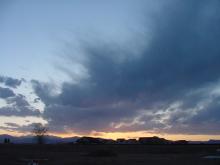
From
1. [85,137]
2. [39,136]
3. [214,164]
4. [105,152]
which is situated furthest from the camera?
[85,137]

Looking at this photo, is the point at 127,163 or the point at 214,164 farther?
the point at 127,163

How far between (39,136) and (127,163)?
118 m

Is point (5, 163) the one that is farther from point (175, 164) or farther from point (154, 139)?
point (154, 139)

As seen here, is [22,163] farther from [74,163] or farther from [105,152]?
[105,152]

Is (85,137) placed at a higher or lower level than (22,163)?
higher

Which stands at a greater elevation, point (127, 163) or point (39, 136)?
point (39, 136)

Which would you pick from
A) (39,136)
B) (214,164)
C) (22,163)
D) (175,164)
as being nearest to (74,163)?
(22,163)

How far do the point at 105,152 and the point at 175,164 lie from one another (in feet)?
75.4

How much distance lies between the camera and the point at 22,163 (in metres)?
56.4

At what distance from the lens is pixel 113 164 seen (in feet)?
177

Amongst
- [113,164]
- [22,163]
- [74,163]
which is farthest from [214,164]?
[22,163]

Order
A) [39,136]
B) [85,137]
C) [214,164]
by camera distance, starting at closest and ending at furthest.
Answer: [214,164] → [39,136] → [85,137]

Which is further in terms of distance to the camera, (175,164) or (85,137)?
(85,137)

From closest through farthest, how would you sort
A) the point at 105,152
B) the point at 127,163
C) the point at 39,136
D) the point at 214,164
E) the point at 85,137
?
1. the point at 214,164
2. the point at 127,163
3. the point at 105,152
4. the point at 39,136
5. the point at 85,137
